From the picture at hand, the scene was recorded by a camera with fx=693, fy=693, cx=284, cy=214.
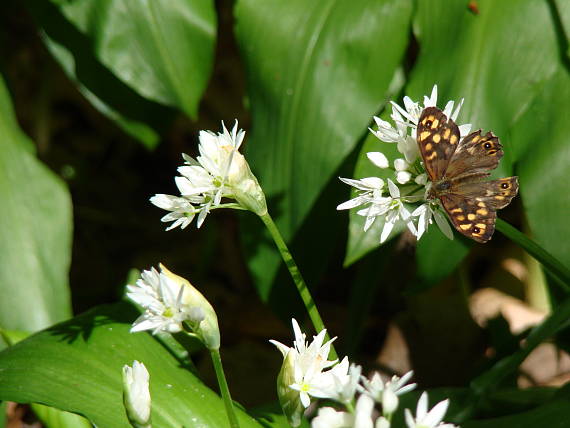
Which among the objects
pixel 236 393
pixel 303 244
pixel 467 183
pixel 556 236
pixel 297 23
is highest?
pixel 297 23

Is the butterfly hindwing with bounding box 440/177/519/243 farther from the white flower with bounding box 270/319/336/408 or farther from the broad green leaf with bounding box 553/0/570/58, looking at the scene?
the broad green leaf with bounding box 553/0/570/58

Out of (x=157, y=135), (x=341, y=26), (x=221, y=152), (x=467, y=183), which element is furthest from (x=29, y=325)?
(x=467, y=183)

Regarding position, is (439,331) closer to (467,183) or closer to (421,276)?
(421,276)

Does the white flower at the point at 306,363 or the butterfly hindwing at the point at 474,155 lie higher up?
the butterfly hindwing at the point at 474,155

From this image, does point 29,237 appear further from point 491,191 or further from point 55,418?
point 491,191

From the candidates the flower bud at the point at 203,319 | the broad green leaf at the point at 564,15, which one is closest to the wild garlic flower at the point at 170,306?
the flower bud at the point at 203,319

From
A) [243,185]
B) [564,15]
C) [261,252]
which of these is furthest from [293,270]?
[564,15]

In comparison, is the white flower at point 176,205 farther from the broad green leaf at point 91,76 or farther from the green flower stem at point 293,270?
the broad green leaf at point 91,76
